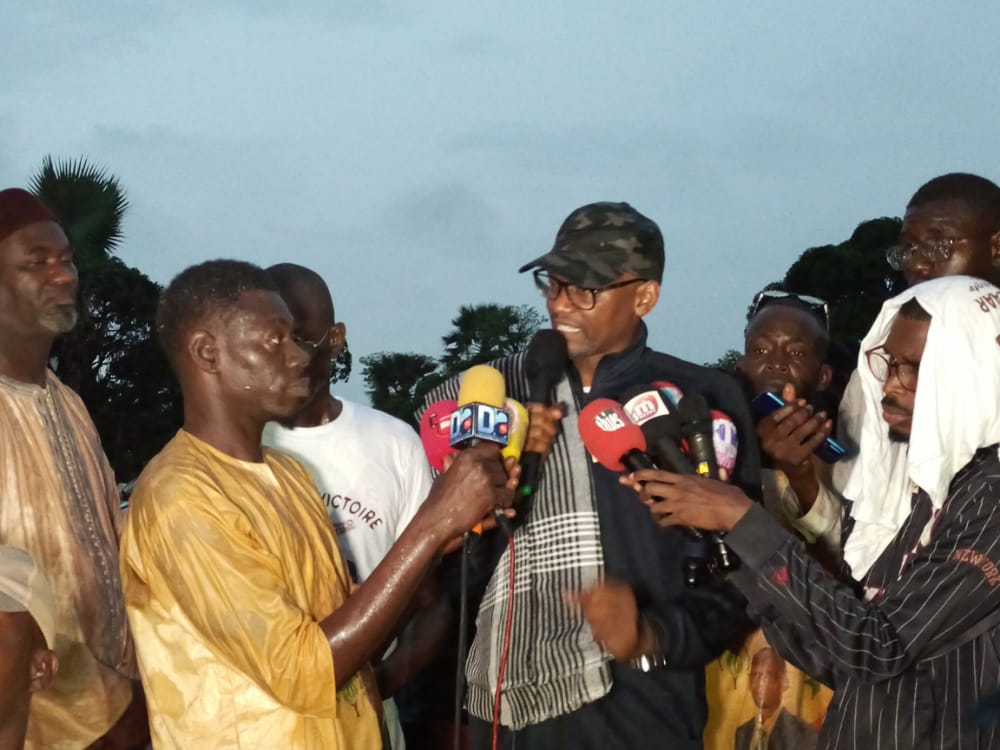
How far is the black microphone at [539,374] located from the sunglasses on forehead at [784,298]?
2.07 m

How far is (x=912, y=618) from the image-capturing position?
11.3 feet

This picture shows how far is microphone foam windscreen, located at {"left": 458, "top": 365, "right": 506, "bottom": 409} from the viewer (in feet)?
12.7

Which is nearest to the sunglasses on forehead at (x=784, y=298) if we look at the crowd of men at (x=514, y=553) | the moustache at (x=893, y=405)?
the crowd of men at (x=514, y=553)

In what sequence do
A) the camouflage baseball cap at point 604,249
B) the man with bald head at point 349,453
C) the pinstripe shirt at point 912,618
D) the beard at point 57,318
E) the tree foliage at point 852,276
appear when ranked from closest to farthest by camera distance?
the pinstripe shirt at point 912,618, the camouflage baseball cap at point 604,249, the beard at point 57,318, the man with bald head at point 349,453, the tree foliage at point 852,276

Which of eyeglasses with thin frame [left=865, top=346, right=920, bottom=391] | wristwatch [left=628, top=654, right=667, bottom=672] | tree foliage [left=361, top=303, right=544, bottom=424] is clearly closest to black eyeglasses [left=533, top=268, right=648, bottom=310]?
eyeglasses with thin frame [left=865, top=346, right=920, bottom=391]

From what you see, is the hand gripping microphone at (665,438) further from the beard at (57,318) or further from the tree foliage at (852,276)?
the tree foliage at (852,276)

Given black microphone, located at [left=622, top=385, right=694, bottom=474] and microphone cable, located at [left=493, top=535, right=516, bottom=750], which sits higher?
black microphone, located at [left=622, top=385, right=694, bottom=474]

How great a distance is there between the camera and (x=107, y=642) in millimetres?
4590

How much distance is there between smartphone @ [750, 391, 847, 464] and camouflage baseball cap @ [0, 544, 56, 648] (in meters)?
2.52

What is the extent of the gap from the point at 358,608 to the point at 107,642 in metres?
1.27

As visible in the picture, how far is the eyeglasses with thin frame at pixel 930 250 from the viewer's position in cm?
546

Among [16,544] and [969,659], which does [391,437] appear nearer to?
[16,544]

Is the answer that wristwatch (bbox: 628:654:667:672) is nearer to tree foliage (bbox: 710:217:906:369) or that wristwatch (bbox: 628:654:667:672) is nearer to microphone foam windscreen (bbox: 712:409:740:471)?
microphone foam windscreen (bbox: 712:409:740:471)

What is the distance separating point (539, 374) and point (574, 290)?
31 centimetres
